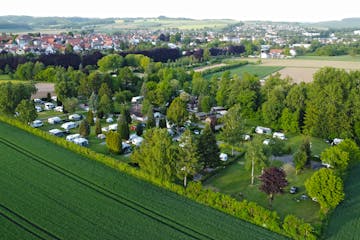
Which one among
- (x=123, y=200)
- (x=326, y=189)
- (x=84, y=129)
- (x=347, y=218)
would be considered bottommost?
(x=347, y=218)

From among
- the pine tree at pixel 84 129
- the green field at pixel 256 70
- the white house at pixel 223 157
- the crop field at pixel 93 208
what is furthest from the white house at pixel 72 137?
the green field at pixel 256 70

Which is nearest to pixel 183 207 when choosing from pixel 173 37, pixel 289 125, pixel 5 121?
pixel 289 125

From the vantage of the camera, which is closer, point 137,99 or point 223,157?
point 223,157

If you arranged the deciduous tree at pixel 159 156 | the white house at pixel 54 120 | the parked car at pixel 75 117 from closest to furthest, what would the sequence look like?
the deciduous tree at pixel 159 156
the white house at pixel 54 120
the parked car at pixel 75 117

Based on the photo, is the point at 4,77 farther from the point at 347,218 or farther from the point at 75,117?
the point at 347,218

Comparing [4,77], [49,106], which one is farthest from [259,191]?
[4,77]

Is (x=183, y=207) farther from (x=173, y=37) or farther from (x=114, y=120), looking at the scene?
(x=173, y=37)

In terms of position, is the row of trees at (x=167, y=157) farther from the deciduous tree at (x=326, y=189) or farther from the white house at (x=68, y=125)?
the white house at (x=68, y=125)
